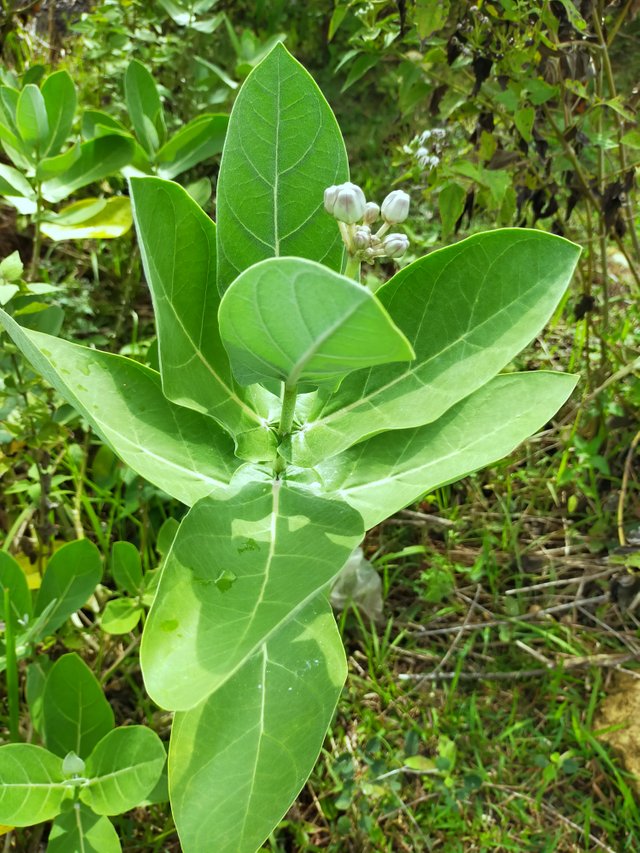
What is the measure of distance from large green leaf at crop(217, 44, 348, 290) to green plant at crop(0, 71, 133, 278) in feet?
2.32

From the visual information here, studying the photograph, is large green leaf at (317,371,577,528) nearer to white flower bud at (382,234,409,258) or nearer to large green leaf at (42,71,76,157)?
white flower bud at (382,234,409,258)

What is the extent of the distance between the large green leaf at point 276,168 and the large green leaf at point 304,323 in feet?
0.64

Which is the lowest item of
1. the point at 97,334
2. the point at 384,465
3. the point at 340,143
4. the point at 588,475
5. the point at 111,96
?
the point at 588,475

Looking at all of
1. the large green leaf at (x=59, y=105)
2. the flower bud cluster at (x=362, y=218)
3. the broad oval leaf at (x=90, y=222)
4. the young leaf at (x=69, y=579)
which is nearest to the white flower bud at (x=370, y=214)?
the flower bud cluster at (x=362, y=218)

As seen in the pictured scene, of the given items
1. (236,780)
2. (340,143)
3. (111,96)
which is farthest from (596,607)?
(111,96)

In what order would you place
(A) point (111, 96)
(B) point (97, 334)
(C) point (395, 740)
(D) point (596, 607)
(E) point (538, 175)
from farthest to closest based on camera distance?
(A) point (111, 96) → (B) point (97, 334) → (D) point (596, 607) → (E) point (538, 175) → (C) point (395, 740)

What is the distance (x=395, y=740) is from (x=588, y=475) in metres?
0.94

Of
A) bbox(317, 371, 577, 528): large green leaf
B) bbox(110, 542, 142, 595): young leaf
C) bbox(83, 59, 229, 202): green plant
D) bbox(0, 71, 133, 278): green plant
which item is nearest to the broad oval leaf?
bbox(0, 71, 133, 278): green plant

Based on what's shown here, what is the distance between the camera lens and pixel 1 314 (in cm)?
72

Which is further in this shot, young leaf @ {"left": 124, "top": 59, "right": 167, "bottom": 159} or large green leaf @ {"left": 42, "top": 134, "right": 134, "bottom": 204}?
young leaf @ {"left": 124, "top": 59, "right": 167, "bottom": 159}

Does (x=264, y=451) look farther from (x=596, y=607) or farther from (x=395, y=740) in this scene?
(x=596, y=607)

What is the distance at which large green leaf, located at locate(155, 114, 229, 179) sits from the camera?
65.7 inches

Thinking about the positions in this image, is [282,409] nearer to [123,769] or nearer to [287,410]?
[287,410]

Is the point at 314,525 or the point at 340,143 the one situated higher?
the point at 340,143
